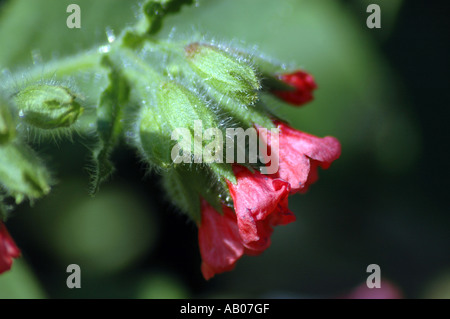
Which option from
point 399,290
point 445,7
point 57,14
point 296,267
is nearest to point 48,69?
point 57,14

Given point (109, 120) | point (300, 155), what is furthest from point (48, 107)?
point (300, 155)

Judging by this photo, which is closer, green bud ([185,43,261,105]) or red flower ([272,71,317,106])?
green bud ([185,43,261,105])

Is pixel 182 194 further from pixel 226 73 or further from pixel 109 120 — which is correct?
→ pixel 226 73

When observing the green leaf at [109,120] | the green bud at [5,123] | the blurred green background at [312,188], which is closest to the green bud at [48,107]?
the green leaf at [109,120]

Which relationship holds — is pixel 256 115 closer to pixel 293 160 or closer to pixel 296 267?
pixel 293 160

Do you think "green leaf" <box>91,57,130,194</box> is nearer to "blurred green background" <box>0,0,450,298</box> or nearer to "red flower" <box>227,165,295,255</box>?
"red flower" <box>227,165,295,255</box>

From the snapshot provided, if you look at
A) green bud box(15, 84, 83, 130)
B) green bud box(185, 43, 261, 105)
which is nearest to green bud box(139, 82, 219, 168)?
green bud box(185, 43, 261, 105)
